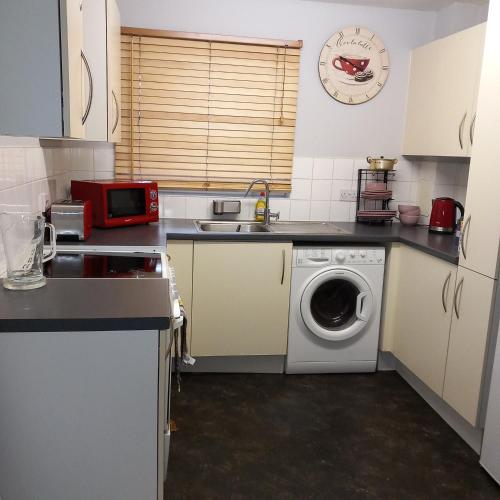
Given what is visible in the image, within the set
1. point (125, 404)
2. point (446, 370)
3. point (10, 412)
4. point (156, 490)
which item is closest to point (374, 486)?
point (446, 370)

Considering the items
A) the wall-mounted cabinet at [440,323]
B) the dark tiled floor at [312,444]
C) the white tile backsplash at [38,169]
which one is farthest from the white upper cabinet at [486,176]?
the white tile backsplash at [38,169]

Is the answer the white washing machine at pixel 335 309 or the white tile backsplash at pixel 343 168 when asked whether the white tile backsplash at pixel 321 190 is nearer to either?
the white tile backsplash at pixel 343 168

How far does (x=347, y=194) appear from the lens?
→ 3.61 meters

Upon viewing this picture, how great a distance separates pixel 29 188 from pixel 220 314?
1326 millimetres

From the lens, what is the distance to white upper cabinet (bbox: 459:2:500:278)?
2.20m

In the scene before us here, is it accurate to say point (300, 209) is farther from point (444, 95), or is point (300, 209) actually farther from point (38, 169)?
point (38, 169)

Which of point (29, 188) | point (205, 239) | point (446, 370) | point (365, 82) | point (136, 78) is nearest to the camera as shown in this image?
point (29, 188)

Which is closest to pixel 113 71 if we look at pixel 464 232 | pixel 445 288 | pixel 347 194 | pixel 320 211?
pixel 320 211

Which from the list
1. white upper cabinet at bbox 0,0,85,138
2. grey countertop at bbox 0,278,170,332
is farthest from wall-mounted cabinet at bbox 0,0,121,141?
grey countertop at bbox 0,278,170,332

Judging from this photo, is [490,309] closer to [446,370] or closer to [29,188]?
[446,370]

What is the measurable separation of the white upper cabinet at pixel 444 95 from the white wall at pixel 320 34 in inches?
5.1

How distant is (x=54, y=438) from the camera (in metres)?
1.26

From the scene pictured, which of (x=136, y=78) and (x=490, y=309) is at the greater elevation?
(x=136, y=78)

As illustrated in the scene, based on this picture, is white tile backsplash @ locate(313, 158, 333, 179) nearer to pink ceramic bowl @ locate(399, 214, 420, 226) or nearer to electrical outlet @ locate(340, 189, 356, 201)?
electrical outlet @ locate(340, 189, 356, 201)
